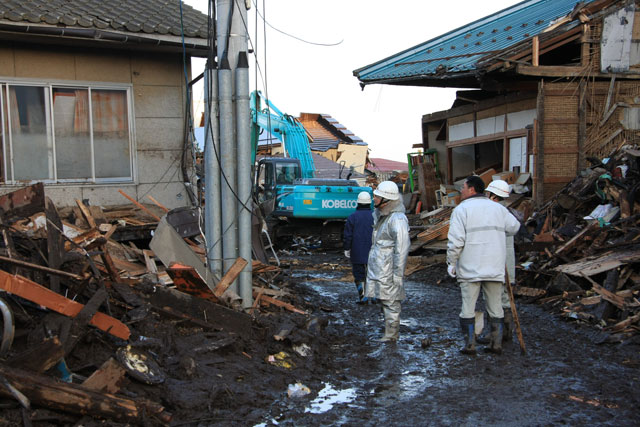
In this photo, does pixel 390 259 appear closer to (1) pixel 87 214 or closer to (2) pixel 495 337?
(2) pixel 495 337

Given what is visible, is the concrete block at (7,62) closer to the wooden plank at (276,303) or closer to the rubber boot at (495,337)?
the wooden plank at (276,303)

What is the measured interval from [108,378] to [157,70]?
24.5 feet

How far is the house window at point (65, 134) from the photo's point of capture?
33.0 feet

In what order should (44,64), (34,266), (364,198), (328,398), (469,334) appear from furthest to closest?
(364,198) → (44,64) → (469,334) → (328,398) → (34,266)

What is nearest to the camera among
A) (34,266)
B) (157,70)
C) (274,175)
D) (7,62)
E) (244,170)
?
(34,266)

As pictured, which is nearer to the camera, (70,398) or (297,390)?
(70,398)

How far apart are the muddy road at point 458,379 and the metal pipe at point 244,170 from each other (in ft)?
4.34

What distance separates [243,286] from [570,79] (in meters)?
10.4

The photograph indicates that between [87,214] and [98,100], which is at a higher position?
[98,100]

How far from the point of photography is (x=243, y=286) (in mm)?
7520

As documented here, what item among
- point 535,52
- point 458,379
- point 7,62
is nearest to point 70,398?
point 458,379

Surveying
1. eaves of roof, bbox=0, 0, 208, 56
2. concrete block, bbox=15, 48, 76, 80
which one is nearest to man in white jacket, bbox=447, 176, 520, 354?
eaves of roof, bbox=0, 0, 208, 56

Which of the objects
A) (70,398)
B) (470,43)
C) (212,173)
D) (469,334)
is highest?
(470,43)

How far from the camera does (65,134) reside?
10414mm
